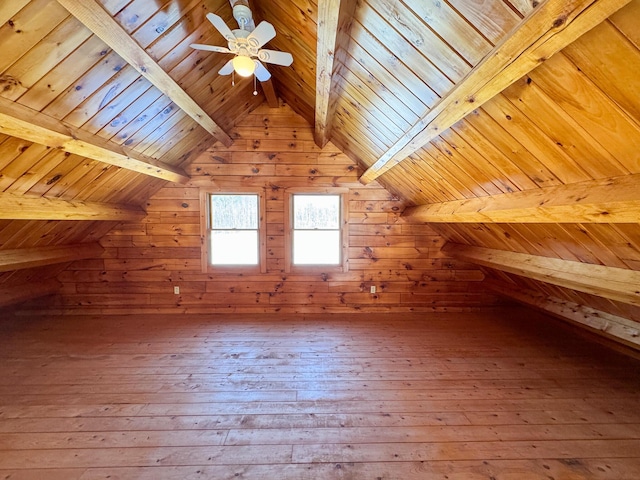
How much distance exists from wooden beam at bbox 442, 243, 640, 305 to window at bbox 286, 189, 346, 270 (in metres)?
1.94

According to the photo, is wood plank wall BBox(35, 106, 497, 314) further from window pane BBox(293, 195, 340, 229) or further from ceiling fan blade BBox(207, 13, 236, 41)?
ceiling fan blade BBox(207, 13, 236, 41)

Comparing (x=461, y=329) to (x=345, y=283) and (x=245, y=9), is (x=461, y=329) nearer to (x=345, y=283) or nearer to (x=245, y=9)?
(x=345, y=283)

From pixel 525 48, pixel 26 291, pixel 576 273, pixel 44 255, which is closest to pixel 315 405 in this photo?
pixel 576 273

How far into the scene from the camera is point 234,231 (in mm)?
4016

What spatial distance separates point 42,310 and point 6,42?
4151 mm

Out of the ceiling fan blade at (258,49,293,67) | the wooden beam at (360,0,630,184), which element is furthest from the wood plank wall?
the wooden beam at (360,0,630,184)

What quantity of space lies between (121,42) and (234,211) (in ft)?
8.62

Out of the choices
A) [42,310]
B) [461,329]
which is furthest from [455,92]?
[42,310]

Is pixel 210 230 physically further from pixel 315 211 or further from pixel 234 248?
pixel 315 211

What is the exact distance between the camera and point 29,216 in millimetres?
2236

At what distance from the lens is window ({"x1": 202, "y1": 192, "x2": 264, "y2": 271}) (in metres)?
3.99

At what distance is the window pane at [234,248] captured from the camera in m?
4.02

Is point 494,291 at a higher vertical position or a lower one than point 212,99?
lower

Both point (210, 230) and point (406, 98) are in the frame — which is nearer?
point (406, 98)
